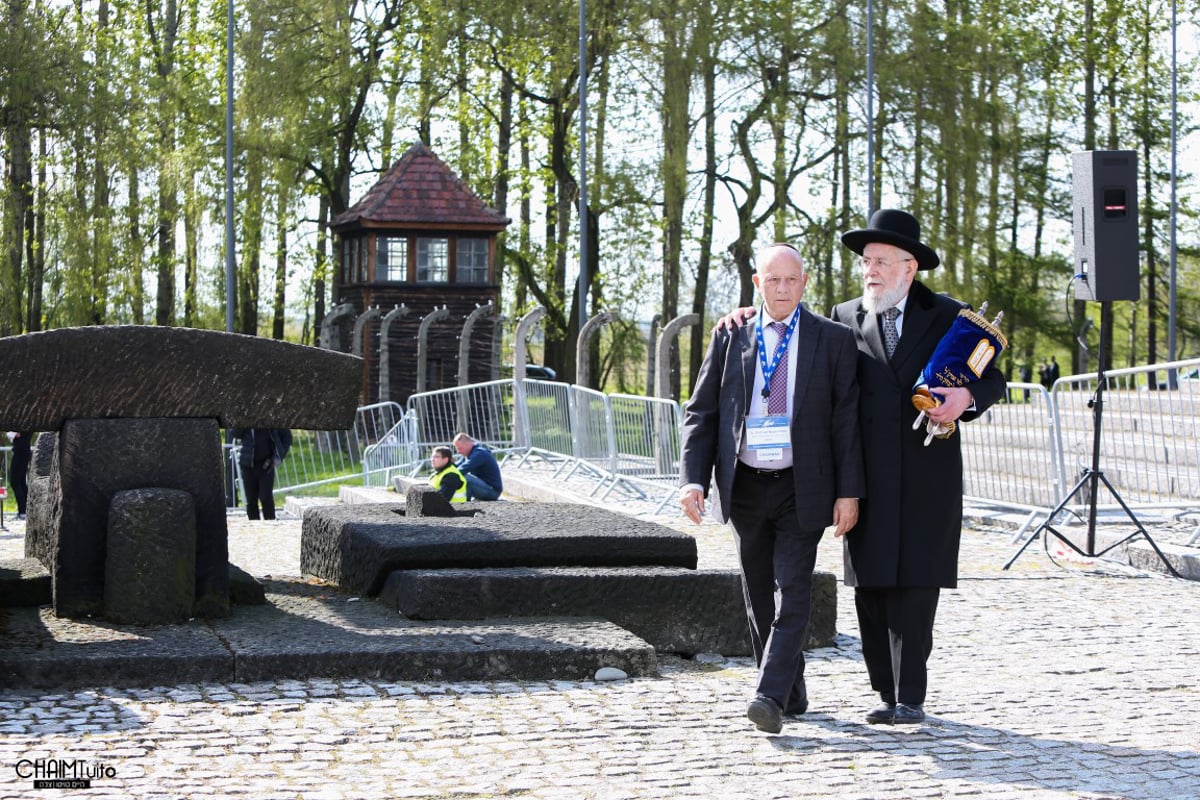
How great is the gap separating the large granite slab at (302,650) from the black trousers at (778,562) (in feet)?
3.46

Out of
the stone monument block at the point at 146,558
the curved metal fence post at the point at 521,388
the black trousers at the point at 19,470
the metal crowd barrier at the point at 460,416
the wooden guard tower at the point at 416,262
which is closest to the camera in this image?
the stone monument block at the point at 146,558

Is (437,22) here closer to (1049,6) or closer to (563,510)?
(1049,6)

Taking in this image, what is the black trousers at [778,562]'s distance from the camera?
6.11 meters

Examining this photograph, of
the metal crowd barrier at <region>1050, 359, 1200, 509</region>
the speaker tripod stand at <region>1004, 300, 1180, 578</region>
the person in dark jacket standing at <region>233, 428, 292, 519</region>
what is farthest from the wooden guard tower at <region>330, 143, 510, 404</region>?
the speaker tripod stand at <region>1004, 300, 1180, 578</region>

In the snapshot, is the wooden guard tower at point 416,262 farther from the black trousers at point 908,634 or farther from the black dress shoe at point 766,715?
the black dress shoe at point 766,715

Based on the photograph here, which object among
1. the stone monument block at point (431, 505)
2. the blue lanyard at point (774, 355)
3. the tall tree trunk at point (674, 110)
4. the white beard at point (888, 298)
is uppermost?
the tall tree trunk at point (674, 110)

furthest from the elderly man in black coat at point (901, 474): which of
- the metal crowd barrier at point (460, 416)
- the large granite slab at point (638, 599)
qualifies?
the metal crowd barrier at point (460, 416)

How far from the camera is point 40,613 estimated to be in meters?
7.77

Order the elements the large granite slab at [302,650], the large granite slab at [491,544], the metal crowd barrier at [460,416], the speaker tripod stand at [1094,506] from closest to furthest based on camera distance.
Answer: the large granite slab at [302,650] < the large granite slab at [491,544] < the speaker tripod stand at [1094,506] < the metal crowd barrier at [460,416]

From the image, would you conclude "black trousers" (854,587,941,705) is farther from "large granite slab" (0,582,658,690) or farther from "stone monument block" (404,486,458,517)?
"stone monument block" (404,486,458,517)

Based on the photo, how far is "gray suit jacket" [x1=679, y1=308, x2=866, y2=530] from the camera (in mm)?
6090

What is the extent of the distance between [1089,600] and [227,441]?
663 inches

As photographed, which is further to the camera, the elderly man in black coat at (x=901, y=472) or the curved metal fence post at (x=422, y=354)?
the curved metal fence post at (x=422, y=354)

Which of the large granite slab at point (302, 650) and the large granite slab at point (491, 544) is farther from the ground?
the large granite slab at point (491, 544)
